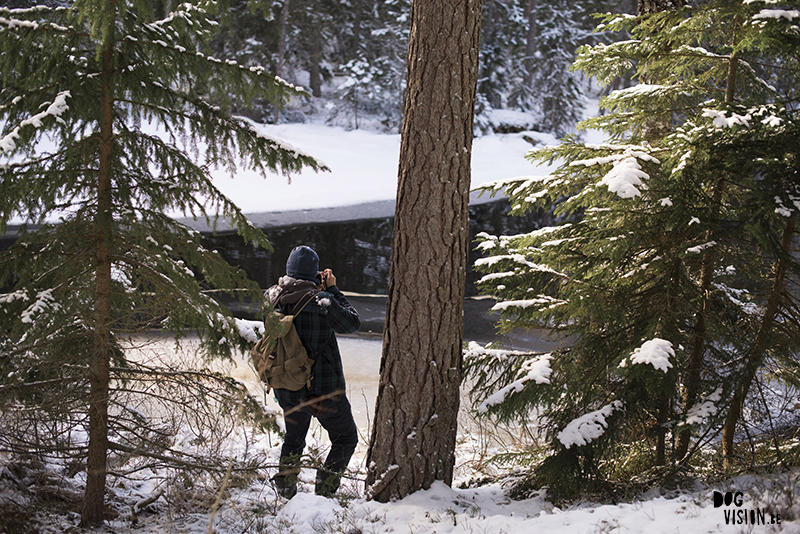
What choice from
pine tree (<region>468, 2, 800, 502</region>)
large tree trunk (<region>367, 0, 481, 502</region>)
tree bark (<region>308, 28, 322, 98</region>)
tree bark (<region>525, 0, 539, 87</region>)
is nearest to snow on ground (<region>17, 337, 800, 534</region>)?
large tree trunk (<region>367, 0, 481, 502</region>)

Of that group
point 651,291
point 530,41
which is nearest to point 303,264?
point 651,291

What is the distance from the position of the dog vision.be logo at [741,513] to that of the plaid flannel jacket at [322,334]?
2416mm

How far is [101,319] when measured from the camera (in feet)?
11.2

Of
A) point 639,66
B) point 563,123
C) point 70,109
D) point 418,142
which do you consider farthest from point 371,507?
point 563,123

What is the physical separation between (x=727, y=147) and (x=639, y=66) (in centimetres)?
120

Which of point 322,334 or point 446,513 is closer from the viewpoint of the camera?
point 446,513

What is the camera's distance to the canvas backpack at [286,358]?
13.3 feet

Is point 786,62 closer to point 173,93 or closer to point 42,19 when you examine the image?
point 173,93

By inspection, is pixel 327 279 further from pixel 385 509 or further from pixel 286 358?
pixel 385 509

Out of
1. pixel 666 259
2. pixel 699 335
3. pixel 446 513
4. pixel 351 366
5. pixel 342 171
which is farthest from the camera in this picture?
pixel 342 171

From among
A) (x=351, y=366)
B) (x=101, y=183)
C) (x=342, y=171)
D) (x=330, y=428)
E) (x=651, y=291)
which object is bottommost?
(x=351, y=366)

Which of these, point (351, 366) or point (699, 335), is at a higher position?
point (699, 335)

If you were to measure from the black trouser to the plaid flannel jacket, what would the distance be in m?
0.08

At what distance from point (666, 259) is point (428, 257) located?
5.18 feet
